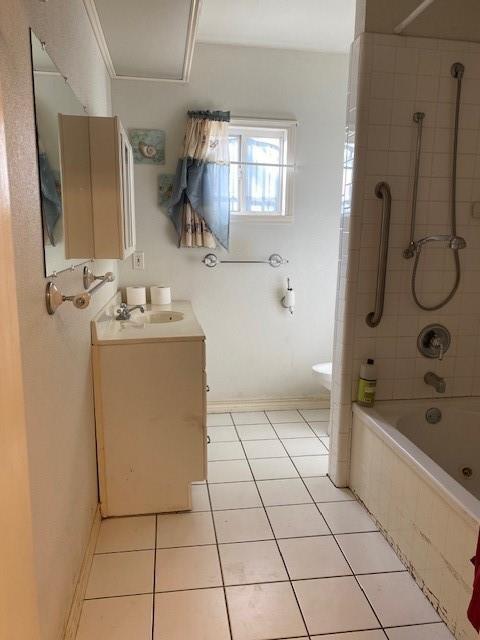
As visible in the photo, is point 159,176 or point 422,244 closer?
point 422,244

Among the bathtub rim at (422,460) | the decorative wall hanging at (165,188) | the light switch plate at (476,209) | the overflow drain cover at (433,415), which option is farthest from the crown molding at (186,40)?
the overflow drain cover at (433,415)

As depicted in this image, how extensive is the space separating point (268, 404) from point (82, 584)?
196 centimetres

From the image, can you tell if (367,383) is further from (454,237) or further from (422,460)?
(454,237)

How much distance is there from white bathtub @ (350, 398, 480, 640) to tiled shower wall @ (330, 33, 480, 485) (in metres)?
0.12

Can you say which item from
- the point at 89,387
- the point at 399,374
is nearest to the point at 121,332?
the point at 89,387

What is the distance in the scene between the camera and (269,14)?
8.36 feet

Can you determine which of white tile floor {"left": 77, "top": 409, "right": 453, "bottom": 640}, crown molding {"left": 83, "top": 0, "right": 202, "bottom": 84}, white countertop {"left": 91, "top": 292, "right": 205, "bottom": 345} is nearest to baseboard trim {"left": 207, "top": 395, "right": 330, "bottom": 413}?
white tile floor {"left": 77, "top": 409, "right": 453, "bottom": 640}

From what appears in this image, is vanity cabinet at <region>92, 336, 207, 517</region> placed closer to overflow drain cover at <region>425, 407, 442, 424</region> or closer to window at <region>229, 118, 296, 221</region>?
overflow drain cover at <region>425, 407, 442, 424</region>

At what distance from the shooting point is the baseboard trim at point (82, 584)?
1459mm

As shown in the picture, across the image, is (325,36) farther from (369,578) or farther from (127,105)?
(369,578)

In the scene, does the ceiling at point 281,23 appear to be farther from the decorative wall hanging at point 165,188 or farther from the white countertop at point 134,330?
the white countertop at point 134,330

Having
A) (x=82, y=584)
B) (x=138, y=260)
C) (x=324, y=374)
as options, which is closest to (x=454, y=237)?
(x=324, y=374)

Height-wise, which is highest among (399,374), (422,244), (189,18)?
(189,18)

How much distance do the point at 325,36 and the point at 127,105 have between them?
1326 mm
